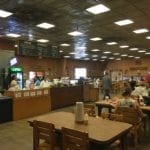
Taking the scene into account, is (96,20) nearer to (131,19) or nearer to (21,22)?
(131,19)

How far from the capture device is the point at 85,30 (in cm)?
810

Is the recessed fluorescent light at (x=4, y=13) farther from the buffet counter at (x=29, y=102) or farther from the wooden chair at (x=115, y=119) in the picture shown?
the wooden chair at (x=115, y=119)

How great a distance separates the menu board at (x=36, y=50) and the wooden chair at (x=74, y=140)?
7.04m

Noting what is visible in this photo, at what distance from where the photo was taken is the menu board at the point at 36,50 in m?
9.19

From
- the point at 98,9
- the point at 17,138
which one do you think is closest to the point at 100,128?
the point at 17,138

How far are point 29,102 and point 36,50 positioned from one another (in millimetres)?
3009

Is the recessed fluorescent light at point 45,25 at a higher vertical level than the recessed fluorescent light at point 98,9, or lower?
higher

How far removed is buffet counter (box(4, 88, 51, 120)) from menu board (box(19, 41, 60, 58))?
2.09 metres

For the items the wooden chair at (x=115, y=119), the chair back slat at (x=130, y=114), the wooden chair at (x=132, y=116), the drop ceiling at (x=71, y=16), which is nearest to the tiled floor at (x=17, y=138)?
the wooden chair at (x=132, y=116)

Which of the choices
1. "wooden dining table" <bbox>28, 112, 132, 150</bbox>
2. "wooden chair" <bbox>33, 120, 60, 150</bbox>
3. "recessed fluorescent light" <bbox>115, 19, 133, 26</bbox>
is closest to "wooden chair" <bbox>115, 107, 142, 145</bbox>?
"wooden dining table" <bbox>28, 112, 132, 150</bbox>

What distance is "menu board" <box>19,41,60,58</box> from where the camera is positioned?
9188 millimetres

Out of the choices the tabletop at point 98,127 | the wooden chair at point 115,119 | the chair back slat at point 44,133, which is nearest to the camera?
the tabletop at point 98,127

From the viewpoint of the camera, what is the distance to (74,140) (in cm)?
263

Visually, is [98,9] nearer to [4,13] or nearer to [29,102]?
[4,13]
